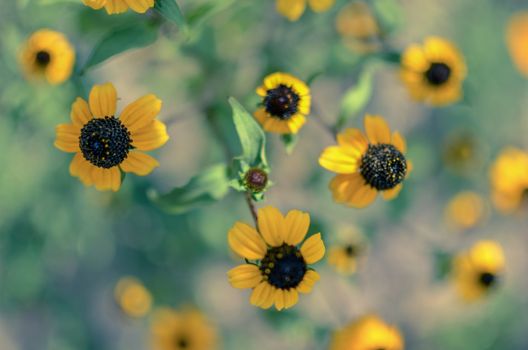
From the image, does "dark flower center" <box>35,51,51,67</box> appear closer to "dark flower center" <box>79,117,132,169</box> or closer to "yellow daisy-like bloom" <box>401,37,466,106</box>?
"dark flower center" <box>79,117,132,169</box>

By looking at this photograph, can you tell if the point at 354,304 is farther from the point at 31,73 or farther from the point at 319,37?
the point at 31,73

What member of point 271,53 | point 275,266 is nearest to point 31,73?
point 271,53

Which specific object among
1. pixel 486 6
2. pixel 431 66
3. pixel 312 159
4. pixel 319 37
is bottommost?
pixel 431 66

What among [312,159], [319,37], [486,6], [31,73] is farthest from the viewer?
[486,6]

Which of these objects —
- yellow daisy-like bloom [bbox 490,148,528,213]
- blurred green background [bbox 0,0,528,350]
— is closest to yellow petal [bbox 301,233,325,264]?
blurred green background [bbox 0,0,528,350]

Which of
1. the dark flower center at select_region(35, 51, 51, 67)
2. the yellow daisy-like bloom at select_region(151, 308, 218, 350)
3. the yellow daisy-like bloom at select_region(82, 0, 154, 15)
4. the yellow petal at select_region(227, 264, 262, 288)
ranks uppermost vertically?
the dark flower center at select_region(35, 51, 51, 67)

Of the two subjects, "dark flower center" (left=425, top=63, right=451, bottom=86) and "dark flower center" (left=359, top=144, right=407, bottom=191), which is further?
"dark flower center" (left=425, top=63, right=451, bottom=86)

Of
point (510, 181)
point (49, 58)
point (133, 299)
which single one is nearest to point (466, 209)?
point (510, 181)

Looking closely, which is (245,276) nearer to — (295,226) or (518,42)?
(295,226)
